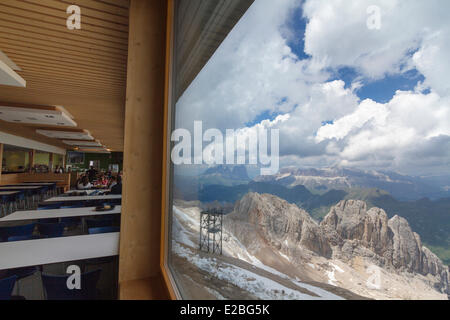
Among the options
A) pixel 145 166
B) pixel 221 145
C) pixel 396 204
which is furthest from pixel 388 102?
pixel 145 166

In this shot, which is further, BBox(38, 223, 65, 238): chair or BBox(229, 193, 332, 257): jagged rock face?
BBox(38, 223, 65, 238): chair

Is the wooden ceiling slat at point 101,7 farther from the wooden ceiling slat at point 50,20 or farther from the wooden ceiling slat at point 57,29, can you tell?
the wooden ceiling slat at point 57,29

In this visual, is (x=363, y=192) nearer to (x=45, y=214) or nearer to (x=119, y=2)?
(x=119, y=2)

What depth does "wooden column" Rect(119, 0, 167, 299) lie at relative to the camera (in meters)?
1.47

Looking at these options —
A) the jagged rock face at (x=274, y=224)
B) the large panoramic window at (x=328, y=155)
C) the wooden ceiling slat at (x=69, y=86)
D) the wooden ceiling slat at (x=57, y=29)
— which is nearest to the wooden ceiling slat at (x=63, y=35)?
the wooden ceiling slat at (x=57, y=29)

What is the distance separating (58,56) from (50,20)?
66 cm

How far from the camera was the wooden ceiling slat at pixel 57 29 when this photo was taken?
1.86 meters

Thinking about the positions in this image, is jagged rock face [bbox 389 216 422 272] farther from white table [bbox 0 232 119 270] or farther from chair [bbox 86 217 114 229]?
chair [bbox 86 217 114 229]

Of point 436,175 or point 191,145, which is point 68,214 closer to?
point 191,145

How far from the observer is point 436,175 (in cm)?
35

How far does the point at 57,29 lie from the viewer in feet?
6.41

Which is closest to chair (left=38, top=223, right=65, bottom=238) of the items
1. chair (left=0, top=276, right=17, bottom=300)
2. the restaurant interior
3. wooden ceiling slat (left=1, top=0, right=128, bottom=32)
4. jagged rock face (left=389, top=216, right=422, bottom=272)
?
the restaurant interior

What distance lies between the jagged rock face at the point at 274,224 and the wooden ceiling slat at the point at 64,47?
235cm

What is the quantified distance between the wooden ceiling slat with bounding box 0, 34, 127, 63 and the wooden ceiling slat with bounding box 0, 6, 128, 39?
34 centimetres
